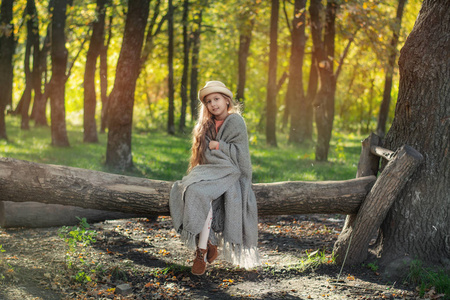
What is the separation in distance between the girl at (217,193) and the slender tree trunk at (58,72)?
361 inches

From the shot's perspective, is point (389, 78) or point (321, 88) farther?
point (389, 78)

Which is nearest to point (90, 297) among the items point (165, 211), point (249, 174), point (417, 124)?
point (165, 211)

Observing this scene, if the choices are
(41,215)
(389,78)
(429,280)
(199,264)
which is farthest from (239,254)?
(389,78)

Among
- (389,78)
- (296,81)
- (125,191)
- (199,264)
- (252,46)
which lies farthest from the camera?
(252,46)

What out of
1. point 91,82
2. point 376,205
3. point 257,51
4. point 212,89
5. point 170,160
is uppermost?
point 257,51

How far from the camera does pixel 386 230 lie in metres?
5.54

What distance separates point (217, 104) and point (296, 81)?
13152 mm

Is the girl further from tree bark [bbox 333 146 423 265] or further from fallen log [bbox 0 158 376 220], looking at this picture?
tree bark [bbox 333 146 423 265]

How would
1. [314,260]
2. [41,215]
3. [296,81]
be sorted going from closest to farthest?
[314,260], [41,215], [296,81]

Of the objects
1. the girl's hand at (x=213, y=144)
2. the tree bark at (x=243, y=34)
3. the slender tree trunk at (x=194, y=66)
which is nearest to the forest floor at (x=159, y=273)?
the girl's hand at (x=213, y=144)

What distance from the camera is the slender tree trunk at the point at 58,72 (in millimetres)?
13130

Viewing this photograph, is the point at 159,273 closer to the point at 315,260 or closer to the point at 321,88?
the point at 315,260

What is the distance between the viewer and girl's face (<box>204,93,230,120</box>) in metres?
5.21

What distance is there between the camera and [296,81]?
17969 millimetres
